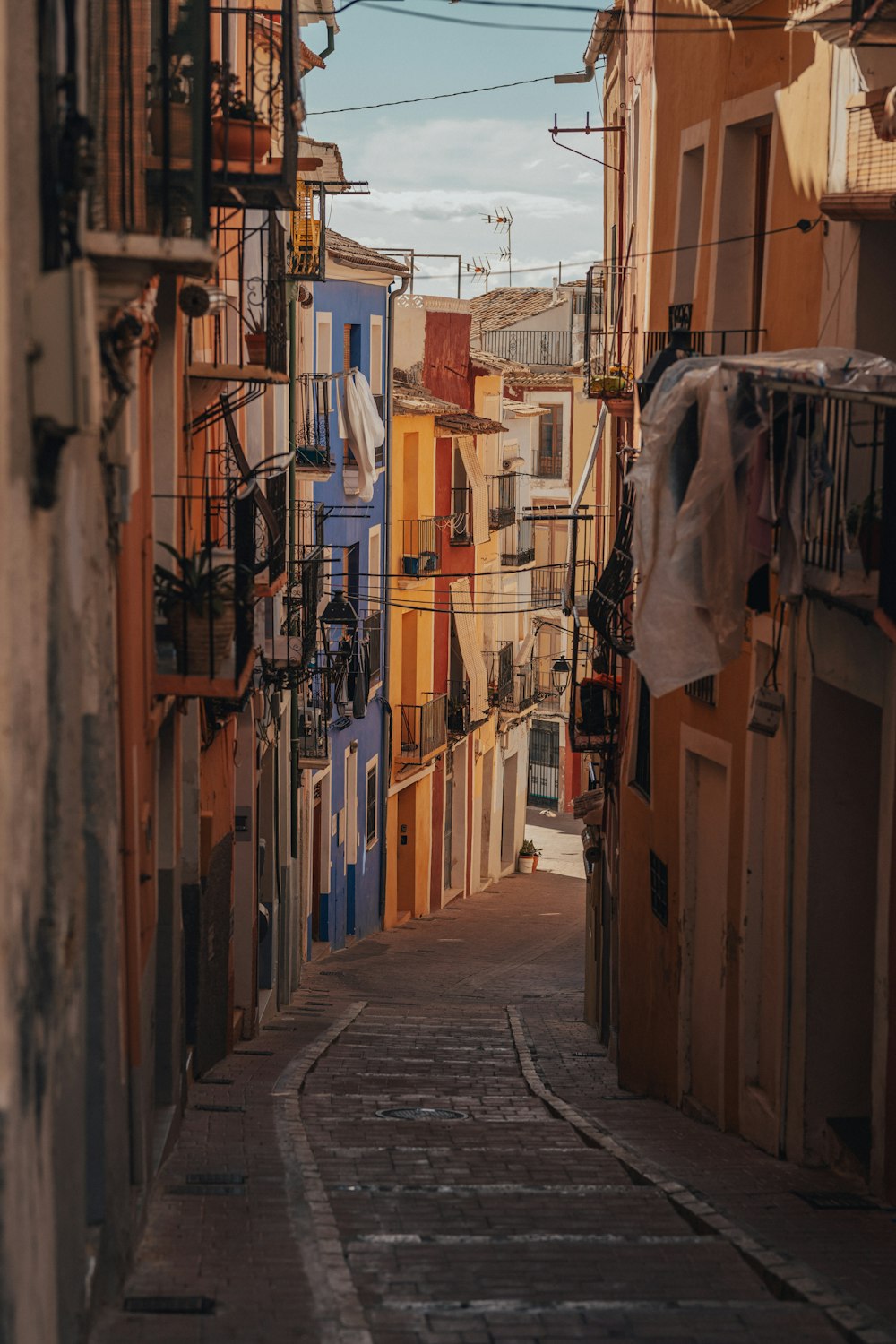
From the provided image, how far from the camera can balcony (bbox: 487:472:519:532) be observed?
41.2 meters

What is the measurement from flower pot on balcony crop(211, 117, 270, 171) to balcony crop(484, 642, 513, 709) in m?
29.1

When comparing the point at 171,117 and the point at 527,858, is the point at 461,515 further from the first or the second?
the point at 171,117

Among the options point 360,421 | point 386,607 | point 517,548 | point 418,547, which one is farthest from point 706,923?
point 517,548

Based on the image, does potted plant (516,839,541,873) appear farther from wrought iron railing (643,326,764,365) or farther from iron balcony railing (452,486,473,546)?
wrought iron railing (643,326,764,365)

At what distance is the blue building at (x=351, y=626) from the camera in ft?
86.9

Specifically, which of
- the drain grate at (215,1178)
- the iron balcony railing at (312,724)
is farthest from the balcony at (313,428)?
the drain grate at (215,1178)

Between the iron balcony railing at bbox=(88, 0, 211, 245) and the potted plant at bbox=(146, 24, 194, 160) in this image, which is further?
the potted plant at bbox=(146, 24, 194, 160)

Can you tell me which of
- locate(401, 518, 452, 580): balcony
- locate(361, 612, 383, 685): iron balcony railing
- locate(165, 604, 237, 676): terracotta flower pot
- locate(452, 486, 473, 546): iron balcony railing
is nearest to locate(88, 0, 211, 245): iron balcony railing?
locate(165, 604, 237, 676): terracotta flower pot

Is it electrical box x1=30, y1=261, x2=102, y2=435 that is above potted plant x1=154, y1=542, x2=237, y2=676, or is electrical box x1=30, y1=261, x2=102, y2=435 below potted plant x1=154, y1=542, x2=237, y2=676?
above

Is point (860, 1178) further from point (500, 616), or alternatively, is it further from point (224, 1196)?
point (500, 616)

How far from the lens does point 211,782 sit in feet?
48.4

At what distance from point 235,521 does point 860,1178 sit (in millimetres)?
6813

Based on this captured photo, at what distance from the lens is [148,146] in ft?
33.9

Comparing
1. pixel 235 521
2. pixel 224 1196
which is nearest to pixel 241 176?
pixel 235 521
